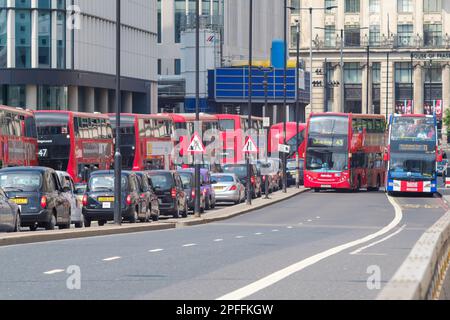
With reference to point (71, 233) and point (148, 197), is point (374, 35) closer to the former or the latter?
point (148, 197)

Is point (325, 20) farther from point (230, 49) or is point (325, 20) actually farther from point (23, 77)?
point (23, 77)

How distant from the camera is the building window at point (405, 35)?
14825cm

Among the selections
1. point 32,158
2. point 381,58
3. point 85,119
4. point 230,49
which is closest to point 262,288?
point 32,158

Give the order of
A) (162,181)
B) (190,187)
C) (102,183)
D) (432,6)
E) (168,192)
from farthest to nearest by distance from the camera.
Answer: (432,6) → (190,187) → (162,181) → (168,192) → (102,183)

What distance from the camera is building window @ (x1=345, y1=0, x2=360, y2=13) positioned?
15150 cm

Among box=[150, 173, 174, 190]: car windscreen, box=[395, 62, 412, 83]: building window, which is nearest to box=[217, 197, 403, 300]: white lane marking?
box=[150, 173, 174, 190]: car windscreen

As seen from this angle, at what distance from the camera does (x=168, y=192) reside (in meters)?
44.9

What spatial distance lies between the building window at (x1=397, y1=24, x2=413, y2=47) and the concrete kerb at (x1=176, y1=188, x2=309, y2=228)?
77.4 metres

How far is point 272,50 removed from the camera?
130000mm

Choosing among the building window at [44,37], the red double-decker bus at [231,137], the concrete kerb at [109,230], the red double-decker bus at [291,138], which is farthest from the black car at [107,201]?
the building window at [44,37]

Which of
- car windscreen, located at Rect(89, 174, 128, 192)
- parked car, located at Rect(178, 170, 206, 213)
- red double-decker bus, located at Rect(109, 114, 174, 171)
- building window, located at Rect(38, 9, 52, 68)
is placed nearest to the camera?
car windscreen, located at Rect(89, 174, 128, 192)

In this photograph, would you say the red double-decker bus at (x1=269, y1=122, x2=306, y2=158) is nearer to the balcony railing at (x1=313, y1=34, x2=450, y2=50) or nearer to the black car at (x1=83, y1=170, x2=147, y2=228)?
the black car at (x1=83, y1=170, x2=147, y2=228)

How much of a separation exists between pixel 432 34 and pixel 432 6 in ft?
10.7

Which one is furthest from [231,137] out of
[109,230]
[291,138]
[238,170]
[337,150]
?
[109,230]
